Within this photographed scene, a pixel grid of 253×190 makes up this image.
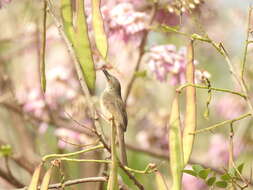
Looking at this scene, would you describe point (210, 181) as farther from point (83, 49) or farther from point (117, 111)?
point (83, 49)

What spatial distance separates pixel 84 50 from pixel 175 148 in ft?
0.75

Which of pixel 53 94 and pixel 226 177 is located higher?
A: pixel 53 94

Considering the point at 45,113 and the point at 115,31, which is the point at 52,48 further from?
the point at 115,31

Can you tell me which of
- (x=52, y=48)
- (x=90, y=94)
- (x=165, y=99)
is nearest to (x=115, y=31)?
(x=90, y=94)

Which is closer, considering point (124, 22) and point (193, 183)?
point (124, 22)

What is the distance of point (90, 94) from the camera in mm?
1095

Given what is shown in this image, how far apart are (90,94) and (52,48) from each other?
243cm

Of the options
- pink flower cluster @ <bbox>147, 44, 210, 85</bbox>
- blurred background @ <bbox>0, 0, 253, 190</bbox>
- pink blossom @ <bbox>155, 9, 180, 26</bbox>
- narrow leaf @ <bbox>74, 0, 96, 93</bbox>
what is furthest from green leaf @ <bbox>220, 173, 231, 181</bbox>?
pink blossom @ <bbox>155, 9, 180, 26</bbox>

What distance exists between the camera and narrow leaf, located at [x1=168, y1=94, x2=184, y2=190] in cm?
107

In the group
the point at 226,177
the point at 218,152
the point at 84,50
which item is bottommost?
the point at 226,177

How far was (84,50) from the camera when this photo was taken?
1.10 m

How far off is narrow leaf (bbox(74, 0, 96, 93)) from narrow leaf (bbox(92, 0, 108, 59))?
0.03 metres

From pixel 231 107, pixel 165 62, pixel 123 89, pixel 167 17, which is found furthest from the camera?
pixel 231 107

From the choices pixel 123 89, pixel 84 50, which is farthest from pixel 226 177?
pixel 123 89
